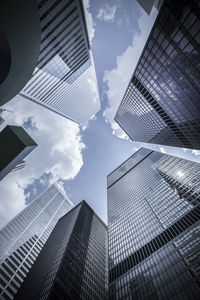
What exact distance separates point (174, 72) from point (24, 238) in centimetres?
14352

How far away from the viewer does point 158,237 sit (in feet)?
204

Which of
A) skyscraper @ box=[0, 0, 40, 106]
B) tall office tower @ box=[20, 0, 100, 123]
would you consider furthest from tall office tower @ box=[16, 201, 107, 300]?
tall office tower @ box=[20, 0, 100, 123]

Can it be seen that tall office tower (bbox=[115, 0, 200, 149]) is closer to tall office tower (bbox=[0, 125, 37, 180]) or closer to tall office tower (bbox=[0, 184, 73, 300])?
tall office tower (bbox=[0, 125, 37, 180])

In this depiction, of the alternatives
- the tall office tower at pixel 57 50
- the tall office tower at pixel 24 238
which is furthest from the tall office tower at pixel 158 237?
the tall office tower at pixel 57 50

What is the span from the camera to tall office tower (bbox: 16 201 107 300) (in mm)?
56469

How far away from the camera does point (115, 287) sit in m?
57.8

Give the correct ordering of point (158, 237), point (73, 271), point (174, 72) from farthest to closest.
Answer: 1. point (73, 271)
2. point (158, 237)
3. point (174, 72)

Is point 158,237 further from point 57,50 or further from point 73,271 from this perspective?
point 57,50

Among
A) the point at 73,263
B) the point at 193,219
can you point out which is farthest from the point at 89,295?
the point at 193,219

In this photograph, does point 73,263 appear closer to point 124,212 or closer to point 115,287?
point 115,287

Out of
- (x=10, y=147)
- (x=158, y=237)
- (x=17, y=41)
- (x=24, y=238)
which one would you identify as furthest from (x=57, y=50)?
(x=24, y=238)

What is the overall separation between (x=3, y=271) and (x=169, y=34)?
4365 inches

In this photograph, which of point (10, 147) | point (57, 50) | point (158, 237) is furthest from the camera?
point (158, 237)

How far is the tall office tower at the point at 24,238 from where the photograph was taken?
74562 mm
